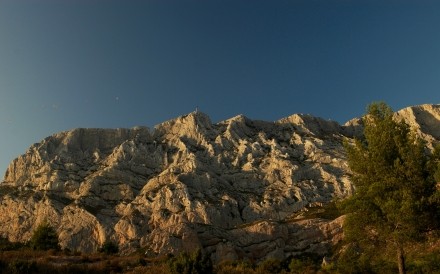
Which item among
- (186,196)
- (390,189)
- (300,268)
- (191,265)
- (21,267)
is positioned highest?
(186,196)

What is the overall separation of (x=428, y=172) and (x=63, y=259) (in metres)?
28.7

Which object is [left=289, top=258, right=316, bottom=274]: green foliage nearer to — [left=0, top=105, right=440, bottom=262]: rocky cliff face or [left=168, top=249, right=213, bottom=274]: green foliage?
[left=168, top=249, right=213, bottom=274]: green foliage

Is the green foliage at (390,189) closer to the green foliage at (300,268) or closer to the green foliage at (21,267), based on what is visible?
the green foliage at (300,268)

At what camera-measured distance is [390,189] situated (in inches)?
1081

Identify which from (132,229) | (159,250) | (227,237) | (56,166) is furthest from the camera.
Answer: (56,166)

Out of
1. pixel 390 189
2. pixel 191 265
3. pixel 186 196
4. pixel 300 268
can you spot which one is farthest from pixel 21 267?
pixel 186 196

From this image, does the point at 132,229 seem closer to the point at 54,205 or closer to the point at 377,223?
the point at 54,205

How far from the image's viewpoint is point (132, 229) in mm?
124750

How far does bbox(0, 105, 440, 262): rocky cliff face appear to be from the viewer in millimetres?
113562

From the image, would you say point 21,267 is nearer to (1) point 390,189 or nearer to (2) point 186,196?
(1) point 390,189

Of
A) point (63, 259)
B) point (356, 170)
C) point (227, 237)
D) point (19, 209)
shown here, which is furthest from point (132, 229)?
point (356, 170)

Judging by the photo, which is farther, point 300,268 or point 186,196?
point 186,196

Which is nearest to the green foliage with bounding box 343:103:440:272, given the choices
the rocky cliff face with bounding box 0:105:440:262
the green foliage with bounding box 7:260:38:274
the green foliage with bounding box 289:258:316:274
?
the green foliage with bounding box 289:258:316:274

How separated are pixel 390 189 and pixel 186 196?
123 m
